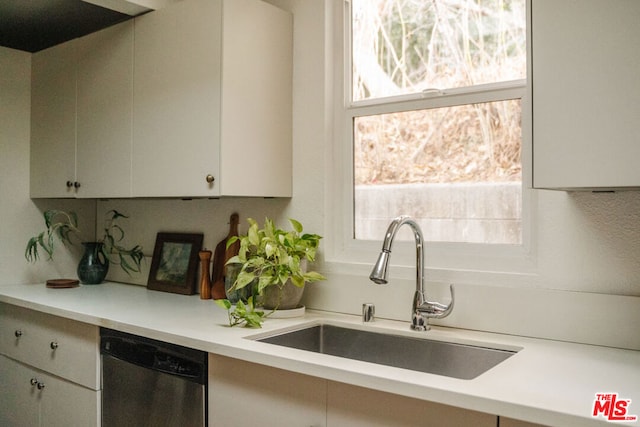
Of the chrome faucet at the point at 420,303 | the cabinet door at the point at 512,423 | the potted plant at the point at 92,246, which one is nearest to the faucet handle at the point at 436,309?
the chrome faucet at the point at 420,303

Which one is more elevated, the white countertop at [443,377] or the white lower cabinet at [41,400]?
the white countertop at [443,377]

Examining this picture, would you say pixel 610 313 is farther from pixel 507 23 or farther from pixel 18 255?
pixel 18 255

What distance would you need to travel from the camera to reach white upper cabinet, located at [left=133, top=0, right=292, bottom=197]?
2.07m

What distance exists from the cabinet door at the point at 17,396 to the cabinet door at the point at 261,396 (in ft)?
3.84

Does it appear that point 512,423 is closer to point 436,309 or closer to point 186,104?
point 436,309

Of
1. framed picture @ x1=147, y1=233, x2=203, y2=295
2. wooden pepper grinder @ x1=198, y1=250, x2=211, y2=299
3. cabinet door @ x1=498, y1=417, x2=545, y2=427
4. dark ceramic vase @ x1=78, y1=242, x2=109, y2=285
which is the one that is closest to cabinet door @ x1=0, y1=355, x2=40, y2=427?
dark ceramic vase @ x1=78, y1=242, x2=109, y2=285

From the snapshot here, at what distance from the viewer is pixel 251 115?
216 cm

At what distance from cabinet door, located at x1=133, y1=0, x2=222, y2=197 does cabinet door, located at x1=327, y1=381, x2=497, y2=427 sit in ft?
3.14

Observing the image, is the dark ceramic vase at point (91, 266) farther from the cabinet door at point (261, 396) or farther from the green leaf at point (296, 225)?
the cabinet door at point (261, 396)

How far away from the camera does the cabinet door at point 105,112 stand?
7.99 ft

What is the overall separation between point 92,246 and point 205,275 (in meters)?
0.84

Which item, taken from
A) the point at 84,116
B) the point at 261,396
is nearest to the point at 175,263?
the point at 84,116

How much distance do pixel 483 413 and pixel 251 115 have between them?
1406mm

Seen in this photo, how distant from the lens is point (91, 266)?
2934 millimetres
